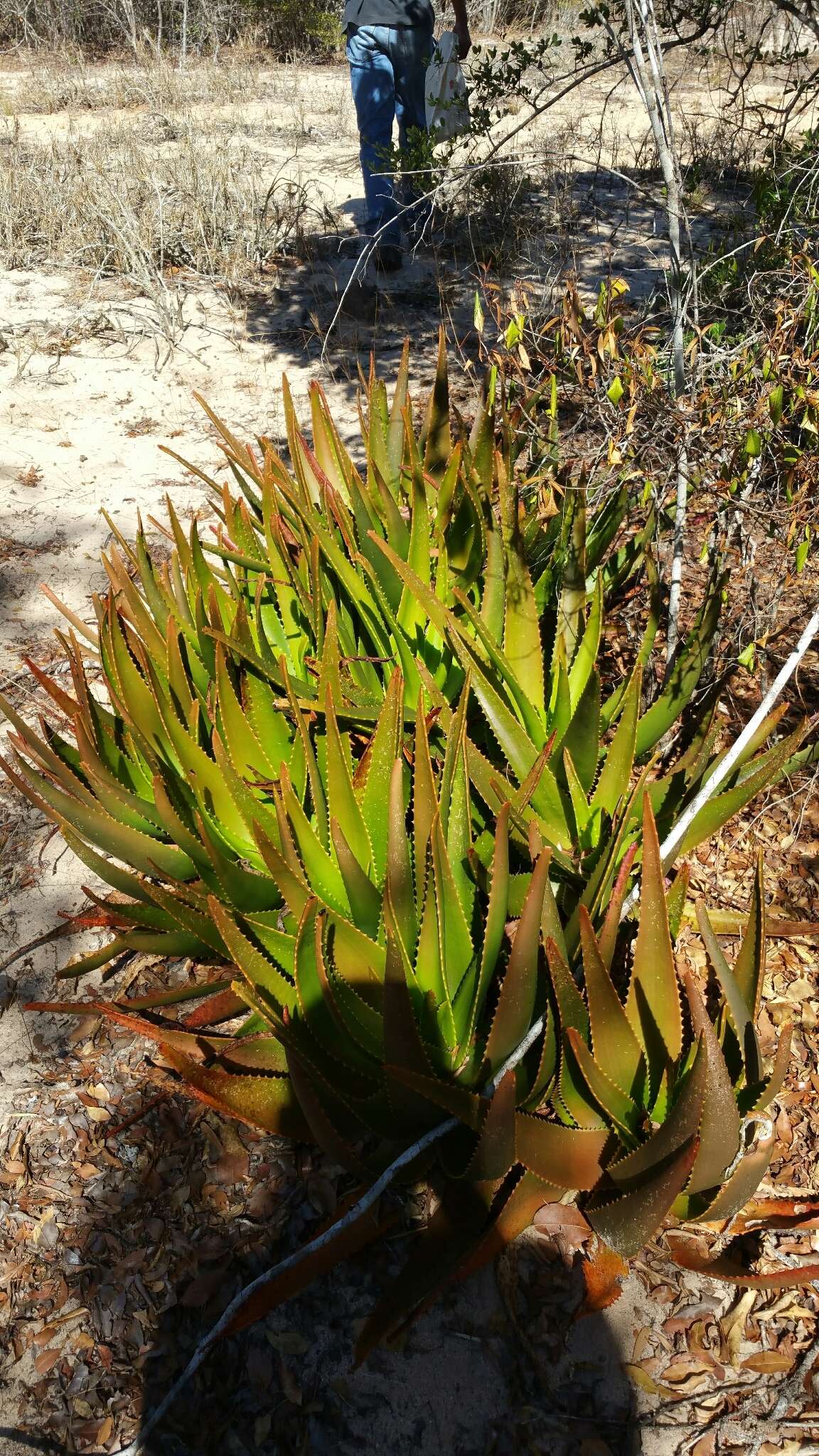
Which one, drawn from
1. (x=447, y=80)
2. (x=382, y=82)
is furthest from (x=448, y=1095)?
(x=382, y=82)

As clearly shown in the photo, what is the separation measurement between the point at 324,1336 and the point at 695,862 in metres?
1.28

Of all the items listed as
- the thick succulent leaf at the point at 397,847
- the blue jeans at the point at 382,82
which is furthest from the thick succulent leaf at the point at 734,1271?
the blue jeans at the point at 382,82

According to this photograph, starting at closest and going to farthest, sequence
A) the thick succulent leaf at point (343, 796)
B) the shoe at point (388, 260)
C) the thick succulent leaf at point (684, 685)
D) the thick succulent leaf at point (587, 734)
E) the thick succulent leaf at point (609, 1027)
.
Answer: the thick succulent leaf at point (609, 1027)
the thick succulent leaf at point (343, 796)
the thick succulent leaf at point (587, 734)
the thick succulent leaf at point (684, 685)
the shoe at point (388, 260)

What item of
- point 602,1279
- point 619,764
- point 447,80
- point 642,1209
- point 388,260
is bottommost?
point 602,1279

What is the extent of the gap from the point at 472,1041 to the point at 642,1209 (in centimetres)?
40

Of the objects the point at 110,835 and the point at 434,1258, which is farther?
the point at 110,835

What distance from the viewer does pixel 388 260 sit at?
585cm

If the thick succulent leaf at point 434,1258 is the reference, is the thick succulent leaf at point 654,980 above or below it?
above

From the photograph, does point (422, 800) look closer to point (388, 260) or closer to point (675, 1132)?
point (675, 1132)

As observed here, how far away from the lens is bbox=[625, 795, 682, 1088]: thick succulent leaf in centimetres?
138

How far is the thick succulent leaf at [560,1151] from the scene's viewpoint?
134 centimetres

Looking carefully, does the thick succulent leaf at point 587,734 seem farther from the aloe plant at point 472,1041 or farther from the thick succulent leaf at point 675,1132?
the thick succulent leaf at point 675,1132

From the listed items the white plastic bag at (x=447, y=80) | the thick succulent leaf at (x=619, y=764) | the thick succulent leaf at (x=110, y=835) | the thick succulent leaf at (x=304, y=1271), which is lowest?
the thick succulent leaf at (x=304, y=1271)

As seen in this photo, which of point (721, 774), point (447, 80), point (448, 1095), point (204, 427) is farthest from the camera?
point (447, 80)
